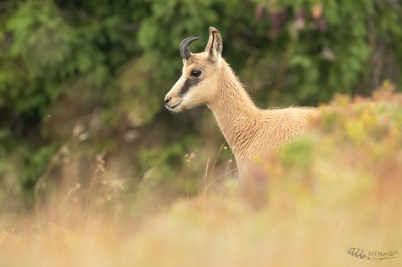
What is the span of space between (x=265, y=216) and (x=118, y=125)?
963 centimetres

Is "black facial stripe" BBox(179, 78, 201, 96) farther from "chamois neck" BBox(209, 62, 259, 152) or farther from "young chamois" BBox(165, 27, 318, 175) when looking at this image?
"chamois neck" BBox(209, 62, 259, 152)

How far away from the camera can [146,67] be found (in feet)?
45.1

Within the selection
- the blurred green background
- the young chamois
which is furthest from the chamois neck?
the blurred green background

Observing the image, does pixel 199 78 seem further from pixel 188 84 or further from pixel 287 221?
pixel 287 221

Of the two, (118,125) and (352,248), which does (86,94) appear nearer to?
(118,125)

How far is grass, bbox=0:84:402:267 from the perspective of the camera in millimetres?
4371

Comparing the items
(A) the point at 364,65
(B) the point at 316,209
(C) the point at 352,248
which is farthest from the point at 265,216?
(A) the point at 364,65

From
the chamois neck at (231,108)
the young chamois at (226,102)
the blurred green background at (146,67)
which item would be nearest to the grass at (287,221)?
the young chamois at (226,102)

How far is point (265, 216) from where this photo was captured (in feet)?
15.9

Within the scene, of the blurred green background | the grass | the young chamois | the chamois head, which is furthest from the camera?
the blurred green background

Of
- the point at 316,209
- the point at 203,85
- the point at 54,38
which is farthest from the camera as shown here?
the point at 54,38

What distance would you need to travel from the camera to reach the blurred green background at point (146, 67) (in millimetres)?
13172

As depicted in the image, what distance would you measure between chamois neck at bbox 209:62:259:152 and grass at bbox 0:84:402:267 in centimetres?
223

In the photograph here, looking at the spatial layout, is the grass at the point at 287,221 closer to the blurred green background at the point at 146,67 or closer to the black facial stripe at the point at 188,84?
the black facial stripe at the point at 188,84
